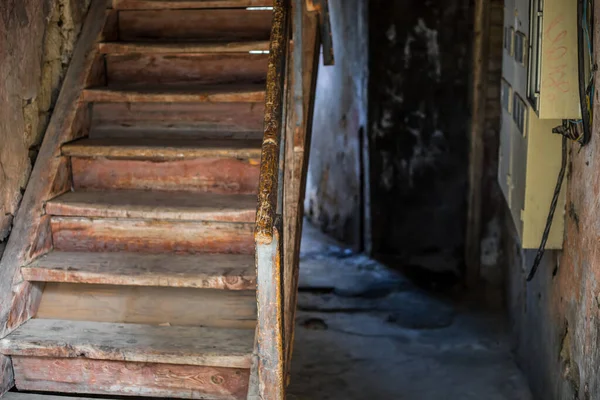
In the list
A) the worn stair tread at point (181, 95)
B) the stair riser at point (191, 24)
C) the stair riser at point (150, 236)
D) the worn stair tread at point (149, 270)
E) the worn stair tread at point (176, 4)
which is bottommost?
the worn stair tread at point (149, 270)

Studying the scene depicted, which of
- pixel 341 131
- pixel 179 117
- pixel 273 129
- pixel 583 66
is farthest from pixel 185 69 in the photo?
pixel 341 131

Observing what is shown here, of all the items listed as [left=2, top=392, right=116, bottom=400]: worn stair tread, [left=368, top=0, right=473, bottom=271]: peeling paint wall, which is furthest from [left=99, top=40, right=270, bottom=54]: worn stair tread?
[left=368, top=0, right=473, bottom=271]: peeling paint wall

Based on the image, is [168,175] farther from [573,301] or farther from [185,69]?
[573,301]

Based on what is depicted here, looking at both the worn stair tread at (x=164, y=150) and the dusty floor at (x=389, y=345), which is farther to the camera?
the dusty floor at (x=389, y=345)

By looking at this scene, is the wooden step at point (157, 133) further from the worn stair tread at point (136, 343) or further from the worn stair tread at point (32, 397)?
the worn stair tread at point (32, 397)

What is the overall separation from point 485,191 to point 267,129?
379 cm

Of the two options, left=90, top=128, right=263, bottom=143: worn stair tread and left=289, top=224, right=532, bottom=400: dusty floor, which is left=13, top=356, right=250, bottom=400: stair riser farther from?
left=289, top=224, right=532, bottom=400: dusty floor

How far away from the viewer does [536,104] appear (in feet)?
10.0

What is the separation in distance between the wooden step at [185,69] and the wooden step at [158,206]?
67cm

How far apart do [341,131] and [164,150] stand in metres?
3.97

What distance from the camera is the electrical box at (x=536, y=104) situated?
9.70 ft

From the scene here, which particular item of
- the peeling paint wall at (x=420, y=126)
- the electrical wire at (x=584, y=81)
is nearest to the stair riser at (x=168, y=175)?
the electrical wire at (x=584, y=81)

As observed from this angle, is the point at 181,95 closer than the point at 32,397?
No

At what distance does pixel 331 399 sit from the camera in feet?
14.9
